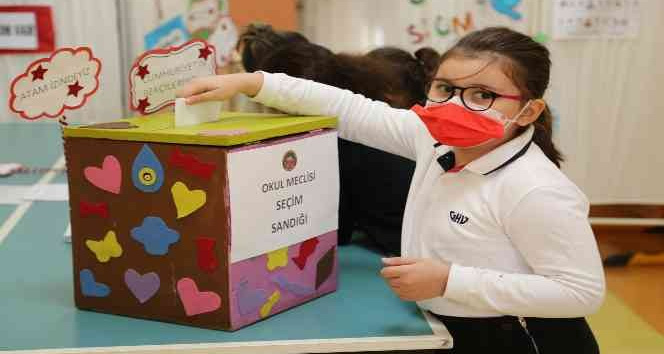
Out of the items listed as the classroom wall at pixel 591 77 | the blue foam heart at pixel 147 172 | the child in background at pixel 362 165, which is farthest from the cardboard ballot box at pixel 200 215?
the classroom wall at pixel 591 77

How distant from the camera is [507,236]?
3.57 feet

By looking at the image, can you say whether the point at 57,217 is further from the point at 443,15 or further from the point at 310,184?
the point at 443,15

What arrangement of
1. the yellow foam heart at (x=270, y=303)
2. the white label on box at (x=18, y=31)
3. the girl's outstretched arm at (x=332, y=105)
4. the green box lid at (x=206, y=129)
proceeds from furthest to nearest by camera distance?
the white label on box at (x=18, y=31) → the girl's outstretched arm at (x=332, y=105) → the yellow foam heart at (x=270, y=303) → the green box lid at (x=206, y=129)

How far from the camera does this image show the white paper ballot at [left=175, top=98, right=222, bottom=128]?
3.67 feet

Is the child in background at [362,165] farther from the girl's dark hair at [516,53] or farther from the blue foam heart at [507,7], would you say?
the blue foam heart at [507,7]


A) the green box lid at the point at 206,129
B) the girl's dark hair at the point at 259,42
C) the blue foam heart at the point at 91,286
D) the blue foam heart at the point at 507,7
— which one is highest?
the blue foam heart at the point at 507,7

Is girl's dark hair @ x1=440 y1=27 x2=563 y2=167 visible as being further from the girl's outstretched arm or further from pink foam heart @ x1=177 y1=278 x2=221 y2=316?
pink foam heart @ x1=177 y1=278 x2=221 y2=316

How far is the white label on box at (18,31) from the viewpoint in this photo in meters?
3.19

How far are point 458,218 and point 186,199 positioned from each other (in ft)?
1.37

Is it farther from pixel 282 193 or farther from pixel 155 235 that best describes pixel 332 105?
pixel 155 235

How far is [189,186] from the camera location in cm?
101

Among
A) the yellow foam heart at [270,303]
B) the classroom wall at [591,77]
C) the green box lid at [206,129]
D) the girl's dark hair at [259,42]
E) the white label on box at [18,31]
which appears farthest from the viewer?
the classroom wall at [591,77]

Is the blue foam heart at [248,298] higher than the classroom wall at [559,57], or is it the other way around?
the classroom wall at [559,57]

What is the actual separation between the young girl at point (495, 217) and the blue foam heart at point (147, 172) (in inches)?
5.8
